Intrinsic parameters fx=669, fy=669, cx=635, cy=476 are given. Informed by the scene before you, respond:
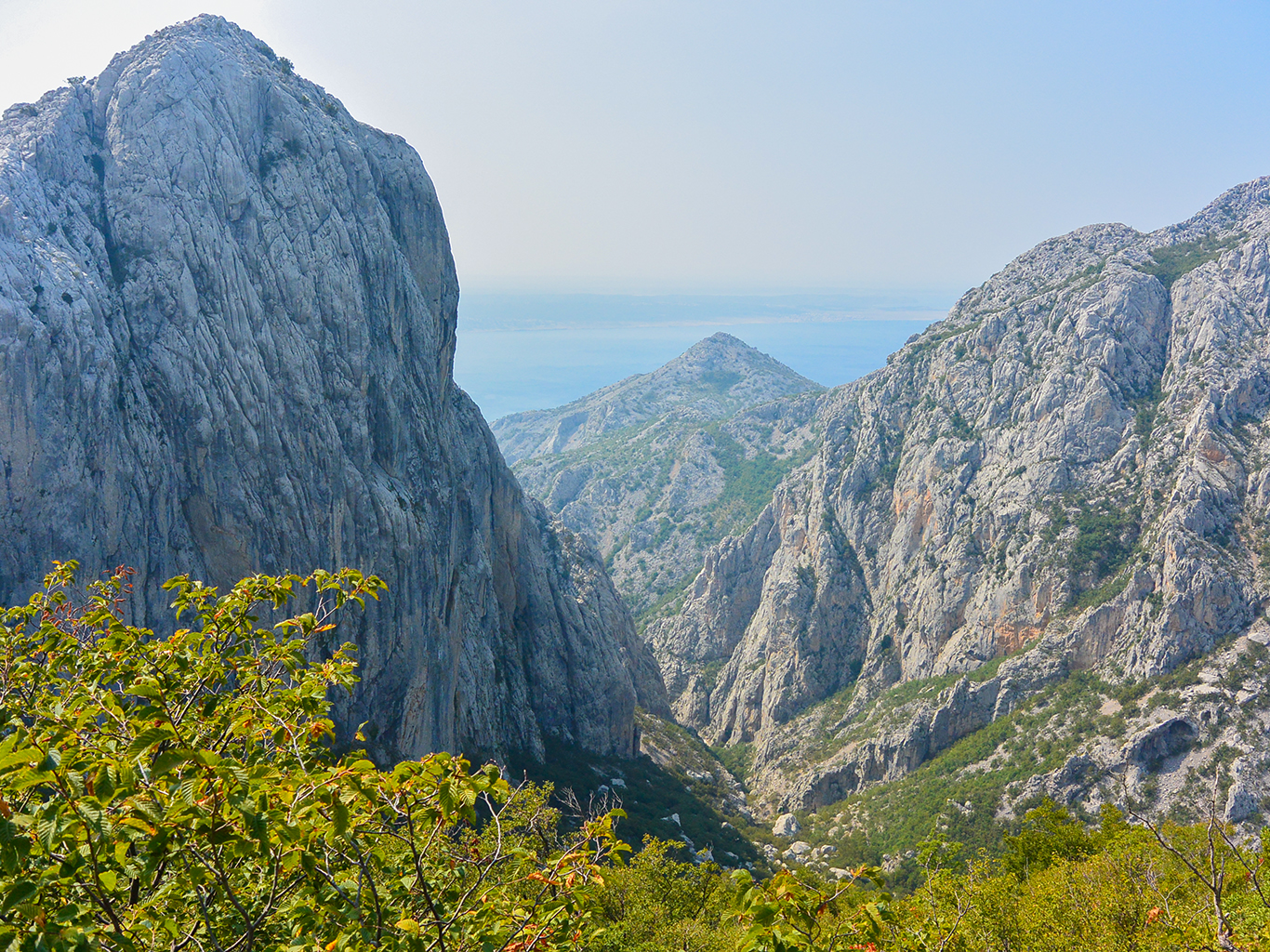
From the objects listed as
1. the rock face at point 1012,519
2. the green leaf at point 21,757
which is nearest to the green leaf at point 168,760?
the green leaf at point 21,757

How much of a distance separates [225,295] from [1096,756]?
88.0 m

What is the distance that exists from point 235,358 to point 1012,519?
92102mm

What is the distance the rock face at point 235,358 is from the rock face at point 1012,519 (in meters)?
64.1

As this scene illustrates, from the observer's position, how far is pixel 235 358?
42312mm

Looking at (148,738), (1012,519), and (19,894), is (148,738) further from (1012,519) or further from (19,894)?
(1012,519)

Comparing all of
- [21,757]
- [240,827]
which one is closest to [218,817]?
[240,827]

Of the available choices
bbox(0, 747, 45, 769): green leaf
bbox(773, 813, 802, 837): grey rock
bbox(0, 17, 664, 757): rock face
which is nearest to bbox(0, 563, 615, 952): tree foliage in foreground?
bbox(0, 747, 45, 769): green leaf

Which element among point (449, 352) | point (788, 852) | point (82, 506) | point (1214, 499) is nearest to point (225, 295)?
point (82, 506)

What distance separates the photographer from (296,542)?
43.3 metres

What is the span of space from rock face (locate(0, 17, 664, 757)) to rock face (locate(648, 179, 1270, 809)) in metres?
64.1

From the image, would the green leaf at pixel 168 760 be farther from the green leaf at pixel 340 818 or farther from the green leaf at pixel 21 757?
the green leaf at pixel 340 818

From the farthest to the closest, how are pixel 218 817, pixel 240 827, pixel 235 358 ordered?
pixel 235 358, pixel 240 827, pixel 218 817

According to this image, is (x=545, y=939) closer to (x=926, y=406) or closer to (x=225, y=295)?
(x=225, y=295)

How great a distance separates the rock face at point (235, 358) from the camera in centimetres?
3538
